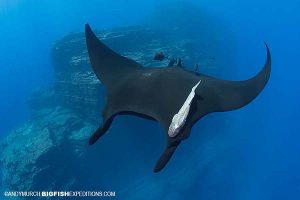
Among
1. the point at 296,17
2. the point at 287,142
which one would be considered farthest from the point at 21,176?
the point at 296,17

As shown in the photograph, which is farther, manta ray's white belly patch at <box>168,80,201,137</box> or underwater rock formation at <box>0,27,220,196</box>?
underwater rock formation at <box>0,27,220,196</box>

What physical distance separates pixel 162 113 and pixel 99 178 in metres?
12.0

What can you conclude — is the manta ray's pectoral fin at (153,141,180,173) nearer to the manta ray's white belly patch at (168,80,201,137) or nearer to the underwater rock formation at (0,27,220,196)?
the manta ray's white belly patch at (168,80,201,137)

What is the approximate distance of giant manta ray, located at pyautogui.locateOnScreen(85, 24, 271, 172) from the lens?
3820 millimetres

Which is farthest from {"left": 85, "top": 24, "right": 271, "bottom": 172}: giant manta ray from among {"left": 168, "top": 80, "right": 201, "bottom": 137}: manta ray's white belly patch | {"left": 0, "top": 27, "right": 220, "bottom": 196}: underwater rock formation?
{"left": 0, "top": 27, "right": 220, "bottom": 196}: underwater rock formation

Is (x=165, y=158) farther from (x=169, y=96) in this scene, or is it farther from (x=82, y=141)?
(x=82, y=141)

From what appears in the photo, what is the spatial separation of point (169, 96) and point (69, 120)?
39.4 feet

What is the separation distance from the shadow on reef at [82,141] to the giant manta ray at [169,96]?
990 centimetres

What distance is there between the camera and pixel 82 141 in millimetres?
14836

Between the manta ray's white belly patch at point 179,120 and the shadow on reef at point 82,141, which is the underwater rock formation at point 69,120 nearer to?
the shadow on reef at point 82,141

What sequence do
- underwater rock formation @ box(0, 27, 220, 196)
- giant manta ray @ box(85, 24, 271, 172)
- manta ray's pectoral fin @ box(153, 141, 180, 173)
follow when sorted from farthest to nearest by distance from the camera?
underwater rock formation @ box(0, 27, 220, 196)
giant manta ray @ box(85, 24, 271, 172)
manta ray's pectoral fin @ box(153, 141, 180, 173)

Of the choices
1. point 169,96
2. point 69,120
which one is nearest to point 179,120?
point 169,96

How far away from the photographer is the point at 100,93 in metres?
15.4

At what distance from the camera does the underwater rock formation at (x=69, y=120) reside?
570 inches
